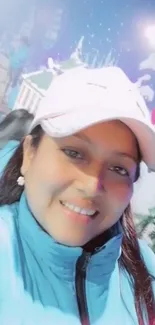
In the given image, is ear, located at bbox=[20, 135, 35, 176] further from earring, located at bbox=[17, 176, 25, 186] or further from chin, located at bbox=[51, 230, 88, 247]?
chin, located at bbox=[51, 230, 88, 247]

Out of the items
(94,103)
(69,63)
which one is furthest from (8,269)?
(69,63)

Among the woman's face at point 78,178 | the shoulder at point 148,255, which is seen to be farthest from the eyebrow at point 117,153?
the shoulder at point 148,255

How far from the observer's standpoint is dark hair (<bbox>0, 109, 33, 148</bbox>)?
0.86 m

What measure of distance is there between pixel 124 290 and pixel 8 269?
25 centimetres

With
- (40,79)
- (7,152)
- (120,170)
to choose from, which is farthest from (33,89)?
(120,170)

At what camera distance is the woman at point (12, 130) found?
85cm

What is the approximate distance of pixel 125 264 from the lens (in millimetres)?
902

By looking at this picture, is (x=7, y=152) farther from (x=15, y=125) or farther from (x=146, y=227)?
(x=146, y=227)

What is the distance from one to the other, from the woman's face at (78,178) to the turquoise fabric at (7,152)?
82 mm

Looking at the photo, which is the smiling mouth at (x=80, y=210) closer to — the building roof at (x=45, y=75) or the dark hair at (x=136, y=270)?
the dark hair at (x=136, y=270)


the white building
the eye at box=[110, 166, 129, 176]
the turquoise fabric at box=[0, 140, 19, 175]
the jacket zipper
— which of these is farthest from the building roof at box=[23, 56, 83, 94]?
the jacket zipper

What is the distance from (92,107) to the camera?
0.71m

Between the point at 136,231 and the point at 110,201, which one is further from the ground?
the point at 110,201

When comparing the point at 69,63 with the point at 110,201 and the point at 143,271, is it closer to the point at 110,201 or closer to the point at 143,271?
the point at 110,201
